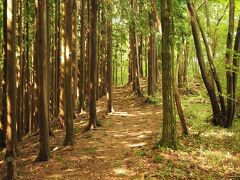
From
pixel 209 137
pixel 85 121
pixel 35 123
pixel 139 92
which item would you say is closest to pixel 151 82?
pixel 139 92

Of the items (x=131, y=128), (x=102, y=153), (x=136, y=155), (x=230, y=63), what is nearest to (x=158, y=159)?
(x=136, y=155)

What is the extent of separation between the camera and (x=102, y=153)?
11.8 meters

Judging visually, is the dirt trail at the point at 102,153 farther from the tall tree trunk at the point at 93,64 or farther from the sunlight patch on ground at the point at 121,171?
the tall tree trunk at the point at 93,64

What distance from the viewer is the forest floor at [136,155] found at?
373 inches

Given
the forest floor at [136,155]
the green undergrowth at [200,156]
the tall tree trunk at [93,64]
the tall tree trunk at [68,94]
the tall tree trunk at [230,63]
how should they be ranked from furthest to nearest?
the tall tree trunk at [93,64] < the tall tree trunk at [230,63] < the tall tree trunk at [68,94] < the forest floor at [136,155] < the green undergrowth at [200,156]

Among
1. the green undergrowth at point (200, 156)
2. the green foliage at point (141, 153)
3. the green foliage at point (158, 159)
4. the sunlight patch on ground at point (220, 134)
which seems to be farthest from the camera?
the sunlight patch on ground at point (220, 134)

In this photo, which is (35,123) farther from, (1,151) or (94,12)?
(94,12)

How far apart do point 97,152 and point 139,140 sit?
72.7 inches

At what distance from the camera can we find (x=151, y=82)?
22297 millimetres

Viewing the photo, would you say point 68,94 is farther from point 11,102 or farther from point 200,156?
point 200,156

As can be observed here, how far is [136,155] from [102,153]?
1.60 metres

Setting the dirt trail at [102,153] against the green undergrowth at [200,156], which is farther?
the dirt trail at [102,153]

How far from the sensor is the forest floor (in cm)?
948

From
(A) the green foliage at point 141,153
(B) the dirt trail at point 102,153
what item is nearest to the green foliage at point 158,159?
(B) the dirt trail at point 102,153
